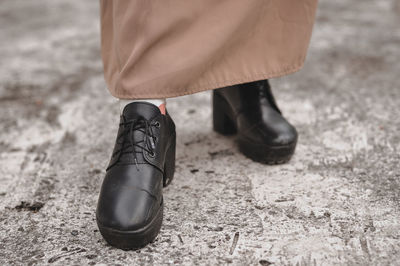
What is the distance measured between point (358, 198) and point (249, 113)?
1.24 ft

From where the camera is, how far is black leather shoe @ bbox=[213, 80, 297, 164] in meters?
1.17

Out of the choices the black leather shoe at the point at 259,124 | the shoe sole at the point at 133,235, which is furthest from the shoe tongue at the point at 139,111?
the black leather shoe at the point at 259,124

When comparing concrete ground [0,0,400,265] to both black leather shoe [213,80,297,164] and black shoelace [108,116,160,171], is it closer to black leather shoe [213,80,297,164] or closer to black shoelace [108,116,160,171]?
black leather shoe [213,80,297,164]

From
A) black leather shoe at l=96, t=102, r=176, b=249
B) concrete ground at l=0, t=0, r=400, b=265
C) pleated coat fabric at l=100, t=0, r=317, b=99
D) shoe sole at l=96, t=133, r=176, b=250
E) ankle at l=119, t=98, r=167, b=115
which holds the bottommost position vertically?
concrete ground at l=0, t=0, r=400, b=265

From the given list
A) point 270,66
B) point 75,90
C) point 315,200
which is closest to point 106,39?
point 270,66

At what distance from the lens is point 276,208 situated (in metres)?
1.00

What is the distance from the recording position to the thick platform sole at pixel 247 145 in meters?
1.17

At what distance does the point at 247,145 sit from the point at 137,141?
408 millimetres

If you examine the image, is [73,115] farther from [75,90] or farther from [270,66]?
[270,66]

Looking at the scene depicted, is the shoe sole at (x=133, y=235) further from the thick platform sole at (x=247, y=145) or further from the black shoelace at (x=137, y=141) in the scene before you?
the thick platform sole at (x=247, y=145)

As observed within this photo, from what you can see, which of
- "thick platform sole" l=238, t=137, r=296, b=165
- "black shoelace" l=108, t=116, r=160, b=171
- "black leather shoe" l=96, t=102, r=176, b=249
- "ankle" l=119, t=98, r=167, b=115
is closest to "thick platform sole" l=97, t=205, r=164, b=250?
"black leather shoe" l=96, t=102, r=176, b=249

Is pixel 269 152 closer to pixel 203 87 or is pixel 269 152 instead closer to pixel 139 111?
pixel 203 87

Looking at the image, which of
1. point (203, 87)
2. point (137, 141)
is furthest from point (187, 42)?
point (137, 141)

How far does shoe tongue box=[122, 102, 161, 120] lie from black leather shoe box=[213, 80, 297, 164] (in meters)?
0.35
